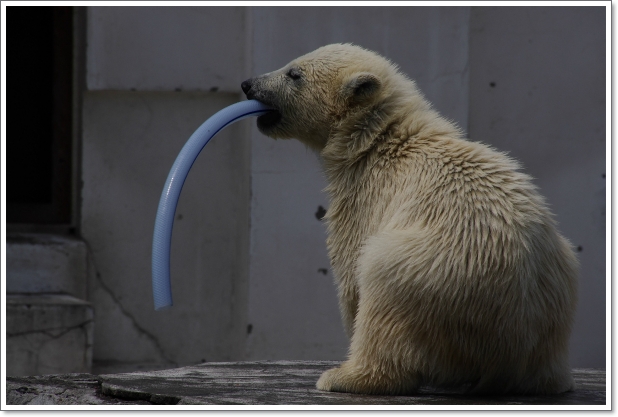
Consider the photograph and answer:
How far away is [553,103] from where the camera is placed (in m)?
6.16

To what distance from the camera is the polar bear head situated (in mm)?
3268

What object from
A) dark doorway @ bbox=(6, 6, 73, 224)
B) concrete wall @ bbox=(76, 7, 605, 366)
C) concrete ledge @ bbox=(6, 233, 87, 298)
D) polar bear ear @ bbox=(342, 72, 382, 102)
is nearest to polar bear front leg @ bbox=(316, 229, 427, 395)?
polar bear ear @ bbox=(342, 72, 382, 102)

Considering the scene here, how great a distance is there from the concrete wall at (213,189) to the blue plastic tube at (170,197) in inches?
89.3

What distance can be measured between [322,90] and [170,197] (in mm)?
731

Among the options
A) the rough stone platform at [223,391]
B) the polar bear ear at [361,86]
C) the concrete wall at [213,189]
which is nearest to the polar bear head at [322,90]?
the polar bear ear at [361,86]

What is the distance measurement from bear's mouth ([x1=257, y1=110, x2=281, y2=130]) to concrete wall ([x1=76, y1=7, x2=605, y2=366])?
222 cm

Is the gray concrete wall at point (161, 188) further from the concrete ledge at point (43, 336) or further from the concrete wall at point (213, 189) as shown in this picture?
the concrete ledge at point (43, 336)

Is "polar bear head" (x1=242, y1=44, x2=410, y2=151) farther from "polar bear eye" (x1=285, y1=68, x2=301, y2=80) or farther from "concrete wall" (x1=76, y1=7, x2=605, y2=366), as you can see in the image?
"concrete wall" (x1=76, y1=7, x2=605, y2=366)

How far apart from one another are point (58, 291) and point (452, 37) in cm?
322

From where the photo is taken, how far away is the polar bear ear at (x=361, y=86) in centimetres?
322

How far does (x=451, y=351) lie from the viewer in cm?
282
